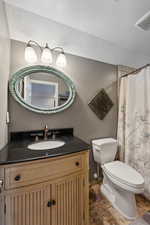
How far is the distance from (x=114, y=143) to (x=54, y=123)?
92 centimetres

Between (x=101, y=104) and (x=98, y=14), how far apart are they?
114 cm

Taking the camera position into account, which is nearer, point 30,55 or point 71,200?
point 71,200

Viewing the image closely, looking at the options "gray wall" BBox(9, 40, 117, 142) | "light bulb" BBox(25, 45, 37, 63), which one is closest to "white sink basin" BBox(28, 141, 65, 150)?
"gray wall" BBox(9, 40, 117, 142)

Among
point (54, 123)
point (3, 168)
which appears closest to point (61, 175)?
point (3, 168)

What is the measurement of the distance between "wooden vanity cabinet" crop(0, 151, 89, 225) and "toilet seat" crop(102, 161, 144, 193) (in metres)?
0.41

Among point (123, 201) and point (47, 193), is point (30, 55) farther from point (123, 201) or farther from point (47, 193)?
point (123, 201)

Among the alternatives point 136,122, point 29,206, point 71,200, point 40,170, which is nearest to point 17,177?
point 40,170

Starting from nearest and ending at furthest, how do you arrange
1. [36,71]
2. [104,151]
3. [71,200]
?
[71,200] → [36,71] → [104,151]

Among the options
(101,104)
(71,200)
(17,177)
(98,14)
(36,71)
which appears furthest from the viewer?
(101,104)

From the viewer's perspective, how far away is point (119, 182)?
47.6 inches

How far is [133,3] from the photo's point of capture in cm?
101

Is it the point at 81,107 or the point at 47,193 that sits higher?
the point at 81,107

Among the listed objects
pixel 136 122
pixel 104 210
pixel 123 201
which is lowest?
pixel 104 210

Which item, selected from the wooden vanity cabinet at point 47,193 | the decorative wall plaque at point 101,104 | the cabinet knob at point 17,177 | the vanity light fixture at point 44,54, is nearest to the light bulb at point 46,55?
the vanity light fixture at point 44,54
